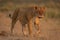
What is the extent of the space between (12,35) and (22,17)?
0.47 m

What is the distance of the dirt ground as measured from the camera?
22.5 feet

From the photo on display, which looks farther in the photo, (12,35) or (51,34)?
(51,34)

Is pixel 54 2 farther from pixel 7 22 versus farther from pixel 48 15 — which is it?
pixel 7 22

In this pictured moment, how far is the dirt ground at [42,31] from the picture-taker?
687 cm

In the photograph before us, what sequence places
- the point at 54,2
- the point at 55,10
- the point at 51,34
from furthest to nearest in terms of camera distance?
the point at 54,2, the point at 55,10, the point at 51,34

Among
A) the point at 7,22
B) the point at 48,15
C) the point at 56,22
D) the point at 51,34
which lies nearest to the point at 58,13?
the point at 48,15

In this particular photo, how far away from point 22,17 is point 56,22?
2503 millimetres

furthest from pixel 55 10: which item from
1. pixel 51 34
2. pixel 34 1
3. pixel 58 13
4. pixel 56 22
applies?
pixel 51 34

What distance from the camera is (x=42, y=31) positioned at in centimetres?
797

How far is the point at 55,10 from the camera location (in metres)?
11.6

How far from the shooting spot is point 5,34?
726cm

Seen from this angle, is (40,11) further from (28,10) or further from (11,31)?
(11,31)

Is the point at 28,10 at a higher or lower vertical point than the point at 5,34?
higher

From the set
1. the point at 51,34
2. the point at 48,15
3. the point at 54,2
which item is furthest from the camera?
the point at 54,2
